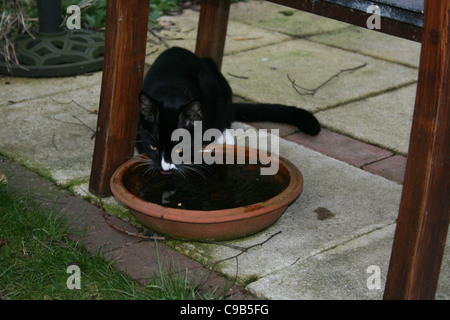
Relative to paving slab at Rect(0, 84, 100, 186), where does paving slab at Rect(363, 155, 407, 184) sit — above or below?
above

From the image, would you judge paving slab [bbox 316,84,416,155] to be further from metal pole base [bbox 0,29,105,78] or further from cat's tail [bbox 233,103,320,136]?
metal pole base [bbox 0,29,105,78]

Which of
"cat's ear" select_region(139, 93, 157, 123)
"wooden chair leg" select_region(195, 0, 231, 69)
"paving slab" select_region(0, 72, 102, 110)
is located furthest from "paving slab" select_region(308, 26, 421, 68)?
"cat's ear" select_region(139, 93, 157, 123)

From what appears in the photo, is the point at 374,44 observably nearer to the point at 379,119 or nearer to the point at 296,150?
the point at 379,119

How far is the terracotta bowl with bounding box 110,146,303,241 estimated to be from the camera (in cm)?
241

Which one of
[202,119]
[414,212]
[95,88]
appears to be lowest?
[95,88]

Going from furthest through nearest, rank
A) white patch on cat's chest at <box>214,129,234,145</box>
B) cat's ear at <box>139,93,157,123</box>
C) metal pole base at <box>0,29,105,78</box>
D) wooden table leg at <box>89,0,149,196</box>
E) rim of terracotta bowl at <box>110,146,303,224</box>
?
metal pole base at <box>0,29,105,78</box>
white patch on cat's chest at <box>214,129,234,145</box>
cat's ear at <box>139,93,157,123</box>
wooden table leg at <box>89,0,149,196</box>
rim of terracotta bowl at <box>110,146,303,224</box>

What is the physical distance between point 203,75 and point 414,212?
5.70ft

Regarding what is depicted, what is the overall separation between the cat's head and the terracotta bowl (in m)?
0.33

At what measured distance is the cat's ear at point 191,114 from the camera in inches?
116

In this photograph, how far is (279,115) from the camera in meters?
3.58
